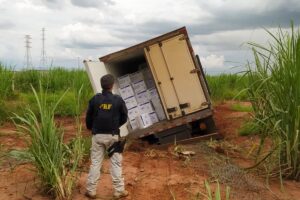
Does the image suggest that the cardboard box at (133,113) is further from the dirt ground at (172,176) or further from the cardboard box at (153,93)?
the dirt ground at (172,176)

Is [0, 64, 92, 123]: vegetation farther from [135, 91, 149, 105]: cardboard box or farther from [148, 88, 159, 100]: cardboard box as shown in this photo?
[148, 88, 159, 100]: cardboard box

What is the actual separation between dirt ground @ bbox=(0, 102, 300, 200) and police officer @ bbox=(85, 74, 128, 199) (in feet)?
0.75

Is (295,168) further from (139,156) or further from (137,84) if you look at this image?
(137,84)

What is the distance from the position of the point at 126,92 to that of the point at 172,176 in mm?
3709

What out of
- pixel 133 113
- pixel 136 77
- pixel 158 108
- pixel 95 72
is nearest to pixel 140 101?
pixel 133 113

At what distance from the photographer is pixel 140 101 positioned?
10.0 meters

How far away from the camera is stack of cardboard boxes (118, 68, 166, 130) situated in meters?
9.91

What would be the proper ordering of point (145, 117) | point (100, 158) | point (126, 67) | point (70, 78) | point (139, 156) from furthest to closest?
point (70, 78), point (126, 67), point (145, 117), point (139, 156), point (100, 158)

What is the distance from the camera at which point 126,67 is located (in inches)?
468

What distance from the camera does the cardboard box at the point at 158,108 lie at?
9.94 metres

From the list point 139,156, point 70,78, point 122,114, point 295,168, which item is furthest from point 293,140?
point 70,78

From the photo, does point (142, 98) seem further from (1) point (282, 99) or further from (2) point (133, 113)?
(1) point (282, 99)

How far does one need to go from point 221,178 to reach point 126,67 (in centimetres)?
592

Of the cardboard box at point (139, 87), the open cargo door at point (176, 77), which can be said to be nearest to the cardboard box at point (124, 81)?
the cardboard box at point (139, 87)
